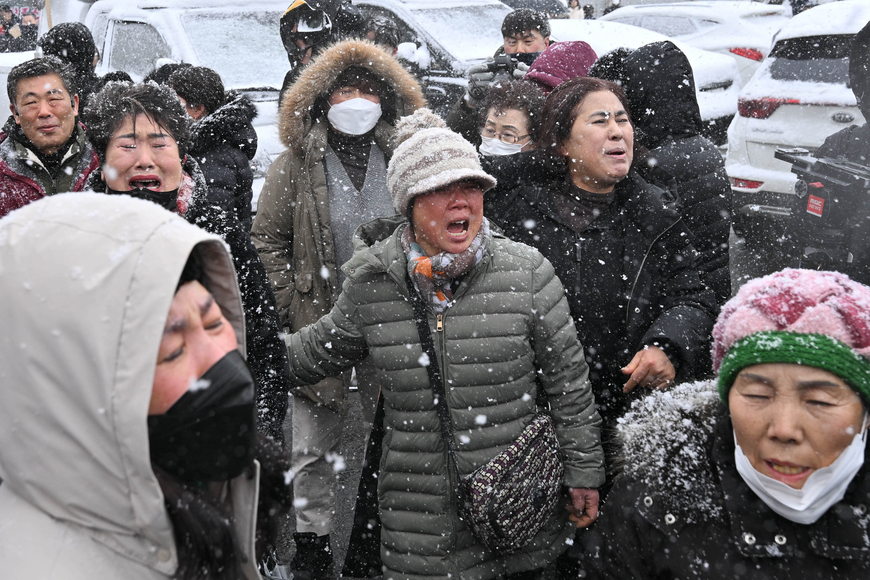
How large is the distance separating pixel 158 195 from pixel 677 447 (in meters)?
1.94

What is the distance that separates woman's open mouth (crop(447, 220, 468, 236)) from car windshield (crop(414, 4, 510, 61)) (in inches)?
256

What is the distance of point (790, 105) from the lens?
725 cm

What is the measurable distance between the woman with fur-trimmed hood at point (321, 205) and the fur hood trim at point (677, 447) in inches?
76.4

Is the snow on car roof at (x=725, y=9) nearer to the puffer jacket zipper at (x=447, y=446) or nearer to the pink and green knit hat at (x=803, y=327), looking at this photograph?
the puffer jacket zipper at (x=447, y=446)

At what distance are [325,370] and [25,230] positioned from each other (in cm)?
173

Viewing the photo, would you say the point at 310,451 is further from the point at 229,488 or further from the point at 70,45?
the point at 70,45

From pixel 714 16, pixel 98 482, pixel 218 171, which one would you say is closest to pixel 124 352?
pixel 98 482

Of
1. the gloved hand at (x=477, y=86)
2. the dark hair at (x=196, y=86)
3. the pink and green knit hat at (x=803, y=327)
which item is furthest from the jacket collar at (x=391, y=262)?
the dark hair at (x=196, y=86)

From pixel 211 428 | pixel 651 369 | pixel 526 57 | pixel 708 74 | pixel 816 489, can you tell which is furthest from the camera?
pixel 708 74

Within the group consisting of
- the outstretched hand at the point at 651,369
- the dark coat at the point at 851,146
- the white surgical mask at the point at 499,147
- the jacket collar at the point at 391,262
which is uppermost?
→ the white surgical mask at the point at 499,147

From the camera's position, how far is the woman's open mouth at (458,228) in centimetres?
276

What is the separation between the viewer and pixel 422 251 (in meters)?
2.82

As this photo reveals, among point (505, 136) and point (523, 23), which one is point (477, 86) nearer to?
point (505, 136)

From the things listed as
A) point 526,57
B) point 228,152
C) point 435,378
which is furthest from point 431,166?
point 526,57
